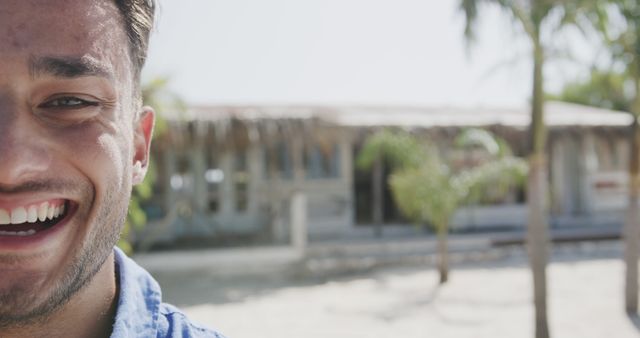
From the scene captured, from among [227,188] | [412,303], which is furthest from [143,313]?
[227,188]

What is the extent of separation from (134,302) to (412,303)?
24.3ft

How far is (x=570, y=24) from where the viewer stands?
17.7ft

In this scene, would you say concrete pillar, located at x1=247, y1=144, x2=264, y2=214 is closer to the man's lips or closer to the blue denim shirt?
the blue denim shirt

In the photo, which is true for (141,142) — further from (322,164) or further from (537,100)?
(322,164)

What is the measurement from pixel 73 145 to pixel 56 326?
386 mm

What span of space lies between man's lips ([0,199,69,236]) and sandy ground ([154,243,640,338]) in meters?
5.99

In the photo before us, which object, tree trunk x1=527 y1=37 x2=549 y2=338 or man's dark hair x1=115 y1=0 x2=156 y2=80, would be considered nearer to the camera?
man's dark hair x1=115 y1=0 x2=156 y2=80

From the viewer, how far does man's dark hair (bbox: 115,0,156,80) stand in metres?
1.21

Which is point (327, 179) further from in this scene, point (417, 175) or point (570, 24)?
point (570, 24)

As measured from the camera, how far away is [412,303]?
27.1ft

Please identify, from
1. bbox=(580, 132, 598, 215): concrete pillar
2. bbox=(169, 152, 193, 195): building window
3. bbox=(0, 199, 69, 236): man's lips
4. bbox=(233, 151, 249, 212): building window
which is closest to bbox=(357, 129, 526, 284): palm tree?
bbox=(233, 151, 249, 212): building window

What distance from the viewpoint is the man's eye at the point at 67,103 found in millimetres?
1058

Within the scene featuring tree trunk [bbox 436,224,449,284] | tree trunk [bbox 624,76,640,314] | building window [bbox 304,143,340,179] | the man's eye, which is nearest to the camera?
the man's eye

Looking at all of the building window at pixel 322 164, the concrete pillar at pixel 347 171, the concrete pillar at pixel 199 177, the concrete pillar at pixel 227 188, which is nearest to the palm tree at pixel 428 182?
the concrete pillar at pixel 347 171
